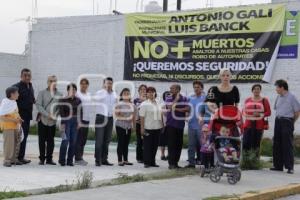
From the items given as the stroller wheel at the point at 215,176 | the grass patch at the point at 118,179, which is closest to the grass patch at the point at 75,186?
the grass patch at the point at 118,179

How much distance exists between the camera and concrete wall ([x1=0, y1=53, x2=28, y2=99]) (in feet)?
82.6

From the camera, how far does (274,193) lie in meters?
9.91

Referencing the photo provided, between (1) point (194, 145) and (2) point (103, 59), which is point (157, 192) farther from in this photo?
(2) point (103, 59)

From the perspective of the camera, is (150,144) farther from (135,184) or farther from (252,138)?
(135,184)

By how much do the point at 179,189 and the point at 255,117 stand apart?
4.17 m

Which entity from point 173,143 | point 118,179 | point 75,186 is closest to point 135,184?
point 118,179

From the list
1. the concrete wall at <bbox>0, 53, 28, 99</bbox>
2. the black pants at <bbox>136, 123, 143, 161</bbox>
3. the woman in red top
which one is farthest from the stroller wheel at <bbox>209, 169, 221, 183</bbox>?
the concrete wall at <bbox>0, 53, 28, 99</bbox>

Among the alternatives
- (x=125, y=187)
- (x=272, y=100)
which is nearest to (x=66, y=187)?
(x=125, y=187)

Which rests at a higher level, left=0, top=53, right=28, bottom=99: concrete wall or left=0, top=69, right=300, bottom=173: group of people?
left=0, top=53, right=28, bottom=99: concrete wall

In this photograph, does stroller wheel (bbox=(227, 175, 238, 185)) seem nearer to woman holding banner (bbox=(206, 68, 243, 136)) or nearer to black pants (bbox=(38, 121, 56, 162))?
woman holding banner (bbox=(206, 68, 243, 136))

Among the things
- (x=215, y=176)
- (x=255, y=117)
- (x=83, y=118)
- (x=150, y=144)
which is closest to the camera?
(x=215, y=176)

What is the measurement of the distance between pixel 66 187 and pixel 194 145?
419cm

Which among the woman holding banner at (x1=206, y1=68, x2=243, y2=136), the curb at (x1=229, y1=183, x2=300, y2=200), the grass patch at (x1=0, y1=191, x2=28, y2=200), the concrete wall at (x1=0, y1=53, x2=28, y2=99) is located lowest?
the curb at (x1=229, y1=183, x2=300, y2=200)

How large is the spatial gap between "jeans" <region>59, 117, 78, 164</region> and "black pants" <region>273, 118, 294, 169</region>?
4.43m
